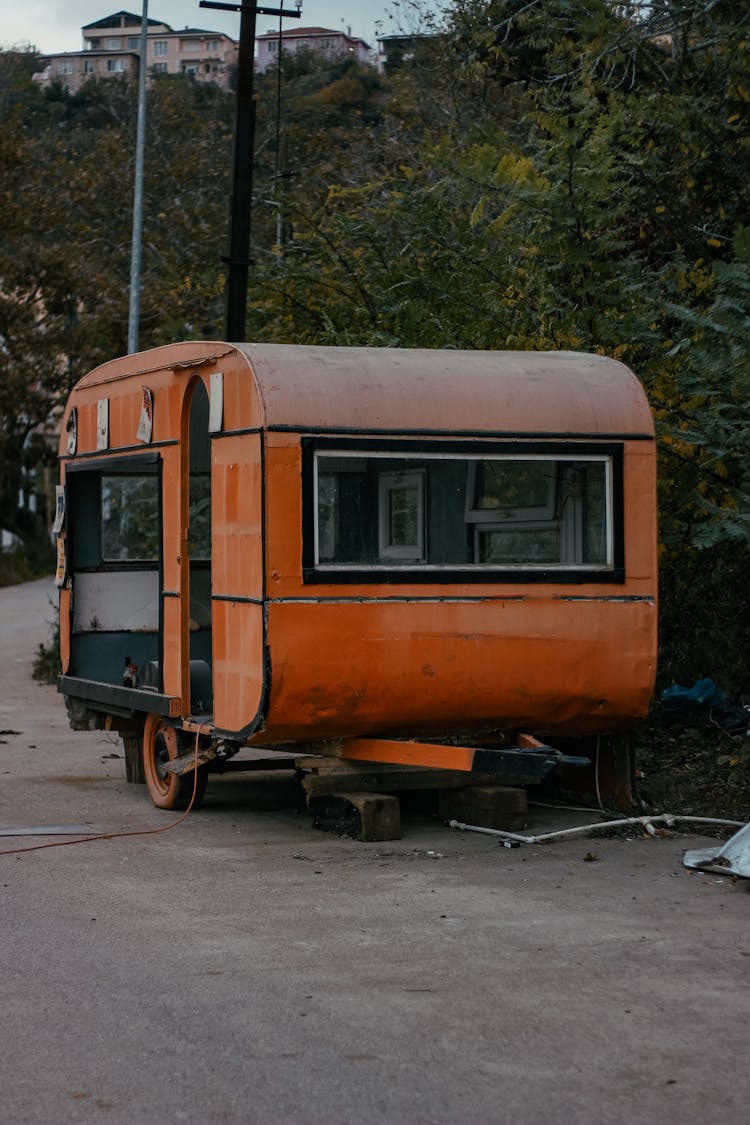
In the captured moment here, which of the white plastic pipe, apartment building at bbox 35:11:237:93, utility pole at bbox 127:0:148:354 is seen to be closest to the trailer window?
the white plastic pipe

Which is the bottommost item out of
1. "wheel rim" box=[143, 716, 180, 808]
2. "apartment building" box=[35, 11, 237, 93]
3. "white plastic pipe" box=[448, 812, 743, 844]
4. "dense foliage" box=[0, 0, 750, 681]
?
"white plastic pipe" box=[448, 812, 743, 844]

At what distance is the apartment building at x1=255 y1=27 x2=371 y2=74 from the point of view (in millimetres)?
77562

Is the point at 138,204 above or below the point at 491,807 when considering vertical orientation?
above

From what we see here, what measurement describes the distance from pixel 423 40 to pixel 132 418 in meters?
25.2

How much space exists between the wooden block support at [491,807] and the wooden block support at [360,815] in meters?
0.48

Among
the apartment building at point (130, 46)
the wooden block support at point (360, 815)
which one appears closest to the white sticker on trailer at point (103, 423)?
the wooden block support at point (360, 815)

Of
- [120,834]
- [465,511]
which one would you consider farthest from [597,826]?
[120,834]

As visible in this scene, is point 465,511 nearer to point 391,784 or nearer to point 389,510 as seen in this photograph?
point 389,510

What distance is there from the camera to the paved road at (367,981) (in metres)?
4.97

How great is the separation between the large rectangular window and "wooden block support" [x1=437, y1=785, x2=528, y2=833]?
49.0 inches

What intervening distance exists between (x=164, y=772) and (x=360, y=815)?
189cm

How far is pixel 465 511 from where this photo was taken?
372 inches

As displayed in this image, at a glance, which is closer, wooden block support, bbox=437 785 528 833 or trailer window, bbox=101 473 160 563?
wooden block support, bbox=437 785 528 833

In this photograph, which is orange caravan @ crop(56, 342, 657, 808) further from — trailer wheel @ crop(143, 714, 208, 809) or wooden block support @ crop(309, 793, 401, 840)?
trailer wheel @ crop(143, 714, 208, 809)
